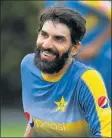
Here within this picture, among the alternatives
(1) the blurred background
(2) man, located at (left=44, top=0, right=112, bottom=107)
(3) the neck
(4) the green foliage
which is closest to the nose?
(3) the neck

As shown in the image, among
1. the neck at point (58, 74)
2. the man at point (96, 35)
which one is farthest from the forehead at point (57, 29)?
the man at point (96, 35)

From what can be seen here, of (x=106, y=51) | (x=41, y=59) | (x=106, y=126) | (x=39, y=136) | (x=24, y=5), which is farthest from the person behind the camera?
(x=24, y=5)

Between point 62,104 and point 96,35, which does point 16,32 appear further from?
point 62,104

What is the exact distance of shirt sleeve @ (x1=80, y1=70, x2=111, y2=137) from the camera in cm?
421

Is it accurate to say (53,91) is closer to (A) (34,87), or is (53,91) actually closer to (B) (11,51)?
(A) (34,87)

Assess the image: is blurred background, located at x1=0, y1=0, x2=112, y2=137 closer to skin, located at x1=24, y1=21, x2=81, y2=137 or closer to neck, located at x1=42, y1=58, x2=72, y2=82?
neck, located at x1=42, y1=58, x2=72, y2=82

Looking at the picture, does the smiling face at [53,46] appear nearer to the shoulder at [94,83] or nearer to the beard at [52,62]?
the beard at [52,62]

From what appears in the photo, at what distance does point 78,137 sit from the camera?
15.2 ft

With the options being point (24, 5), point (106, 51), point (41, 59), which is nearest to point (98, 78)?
point (41, 59)

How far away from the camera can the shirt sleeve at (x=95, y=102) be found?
4.21 m

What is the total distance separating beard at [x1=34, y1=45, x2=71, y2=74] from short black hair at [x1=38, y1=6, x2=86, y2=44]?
0.39 feet

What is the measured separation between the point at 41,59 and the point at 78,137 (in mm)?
605

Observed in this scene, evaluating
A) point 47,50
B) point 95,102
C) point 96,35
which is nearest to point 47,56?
point 47,50

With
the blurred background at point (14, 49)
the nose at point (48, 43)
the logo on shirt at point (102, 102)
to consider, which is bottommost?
the blurred background at point (14, 49)
